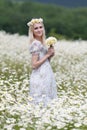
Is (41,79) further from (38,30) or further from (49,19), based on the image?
(49,19)

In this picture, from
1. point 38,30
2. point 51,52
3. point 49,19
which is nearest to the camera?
point 51,52

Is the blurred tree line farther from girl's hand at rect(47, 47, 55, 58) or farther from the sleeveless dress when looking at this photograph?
girl's hand at rect(47, 47, 55, 58)

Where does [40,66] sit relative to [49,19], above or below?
below

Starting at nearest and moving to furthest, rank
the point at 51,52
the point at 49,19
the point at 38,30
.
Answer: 1. the point at 51,52
2. the point at 38,30
3. the point at 49,19

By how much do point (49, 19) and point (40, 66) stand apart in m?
63.9

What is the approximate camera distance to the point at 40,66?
10461mm

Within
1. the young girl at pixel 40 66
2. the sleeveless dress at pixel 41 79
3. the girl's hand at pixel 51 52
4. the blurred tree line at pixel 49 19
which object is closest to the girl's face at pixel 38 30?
the young girl at pixel 40 66

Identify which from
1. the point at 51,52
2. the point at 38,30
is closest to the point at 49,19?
the point at 38,30

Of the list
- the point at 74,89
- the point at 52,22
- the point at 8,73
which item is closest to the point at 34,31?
the point at 74,89

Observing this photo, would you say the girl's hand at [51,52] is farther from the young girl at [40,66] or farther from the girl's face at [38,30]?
the girl's face at [38,30]

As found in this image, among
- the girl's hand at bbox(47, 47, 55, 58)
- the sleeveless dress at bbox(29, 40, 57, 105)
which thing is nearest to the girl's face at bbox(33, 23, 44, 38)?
the sleeveless dress at bbox(29, 40, 57, 105)

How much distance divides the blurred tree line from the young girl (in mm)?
39906

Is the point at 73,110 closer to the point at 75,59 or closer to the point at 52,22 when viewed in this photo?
the point at 75,59

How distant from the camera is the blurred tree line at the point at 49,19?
199ft
